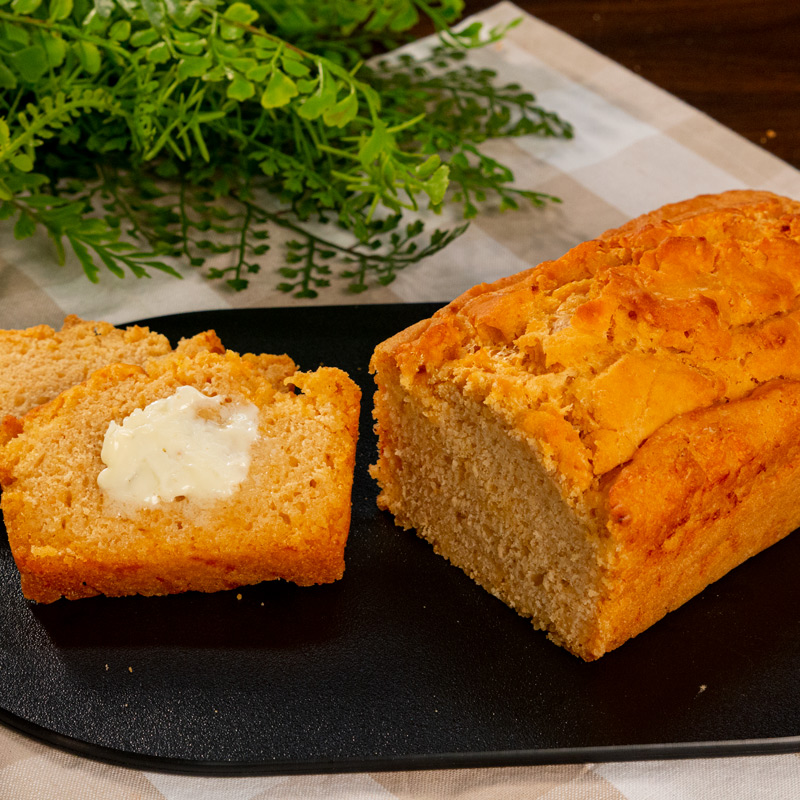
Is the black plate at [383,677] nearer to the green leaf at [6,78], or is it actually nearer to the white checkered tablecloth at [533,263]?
the white checkered tablecloth at [533,263]

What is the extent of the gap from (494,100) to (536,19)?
101 cm

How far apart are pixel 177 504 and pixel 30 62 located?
1.90 metres

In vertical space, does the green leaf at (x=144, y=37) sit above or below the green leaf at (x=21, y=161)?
above

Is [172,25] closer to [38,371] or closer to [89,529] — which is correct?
[38,371]

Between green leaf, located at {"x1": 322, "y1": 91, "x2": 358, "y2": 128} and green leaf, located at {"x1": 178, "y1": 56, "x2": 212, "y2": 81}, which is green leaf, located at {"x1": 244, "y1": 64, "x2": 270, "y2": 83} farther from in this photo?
green leaf, located at {"x1": 322, "y1": 91, "x2": 358, "y2": 128}

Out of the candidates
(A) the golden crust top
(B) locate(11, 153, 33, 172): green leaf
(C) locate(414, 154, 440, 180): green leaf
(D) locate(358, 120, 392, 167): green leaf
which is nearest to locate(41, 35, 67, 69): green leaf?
(B) locate(11, 153, 33, 172): green leaf

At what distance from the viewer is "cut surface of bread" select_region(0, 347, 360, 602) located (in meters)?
2.96

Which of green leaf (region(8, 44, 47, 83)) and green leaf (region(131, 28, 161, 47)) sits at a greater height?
green leaf (region(131, 28, 161, 47))

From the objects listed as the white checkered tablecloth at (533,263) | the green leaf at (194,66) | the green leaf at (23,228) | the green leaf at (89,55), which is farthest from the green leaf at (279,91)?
the green leaf at (23,228)

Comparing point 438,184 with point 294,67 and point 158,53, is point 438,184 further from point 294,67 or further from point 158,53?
point 158,53

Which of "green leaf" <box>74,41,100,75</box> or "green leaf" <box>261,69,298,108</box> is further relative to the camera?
"green leaf" <box>74,41,100,75</box>

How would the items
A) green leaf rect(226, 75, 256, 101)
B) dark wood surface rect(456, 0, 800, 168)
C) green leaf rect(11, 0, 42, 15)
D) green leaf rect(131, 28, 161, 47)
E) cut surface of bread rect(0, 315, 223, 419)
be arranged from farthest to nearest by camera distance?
dark wood surface rect(456, 0, 800, 168), green leaf rect(131, 28, 161, 47), green leaf rect(226, 75, 256, 101), green leaf rect(11, 0, 42, 15), cut surface of bread rect(0, 315, 223, 419)

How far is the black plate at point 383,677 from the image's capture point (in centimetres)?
271

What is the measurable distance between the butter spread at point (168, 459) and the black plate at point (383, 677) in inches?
14.2
